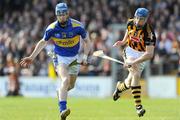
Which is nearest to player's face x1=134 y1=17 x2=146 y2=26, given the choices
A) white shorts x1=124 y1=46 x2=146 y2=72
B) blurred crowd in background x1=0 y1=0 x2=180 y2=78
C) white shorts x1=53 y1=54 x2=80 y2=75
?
white shorts x1=124 y1=46 x2=146 y2=72

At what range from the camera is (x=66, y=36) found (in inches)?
604

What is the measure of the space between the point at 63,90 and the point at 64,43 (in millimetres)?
1144

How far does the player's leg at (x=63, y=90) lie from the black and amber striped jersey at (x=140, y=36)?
1952 millimetres

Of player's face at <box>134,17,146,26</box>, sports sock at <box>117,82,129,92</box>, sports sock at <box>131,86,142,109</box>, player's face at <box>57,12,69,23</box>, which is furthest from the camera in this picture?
sports sock at <box>117,82,129,92</box>

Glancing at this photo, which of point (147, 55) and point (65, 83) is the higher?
point (147, 55)

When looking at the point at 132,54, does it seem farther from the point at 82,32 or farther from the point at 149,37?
the point at 82,32

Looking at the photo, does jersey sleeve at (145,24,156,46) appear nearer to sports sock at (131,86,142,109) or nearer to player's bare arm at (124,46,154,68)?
player's bare arm at (124,46,154,68)

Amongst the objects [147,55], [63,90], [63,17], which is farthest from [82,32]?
[147,55]

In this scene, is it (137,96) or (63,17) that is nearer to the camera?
(63,17)

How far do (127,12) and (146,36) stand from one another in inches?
662

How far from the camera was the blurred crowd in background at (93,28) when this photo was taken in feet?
97.4

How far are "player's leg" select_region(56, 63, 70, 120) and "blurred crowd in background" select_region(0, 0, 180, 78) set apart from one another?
1434 centimetres

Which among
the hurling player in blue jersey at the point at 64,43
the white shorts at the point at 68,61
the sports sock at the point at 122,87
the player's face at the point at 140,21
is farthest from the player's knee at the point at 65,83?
the sports sock at the point at 122,87

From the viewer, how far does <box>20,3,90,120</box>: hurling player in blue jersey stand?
594 inches
